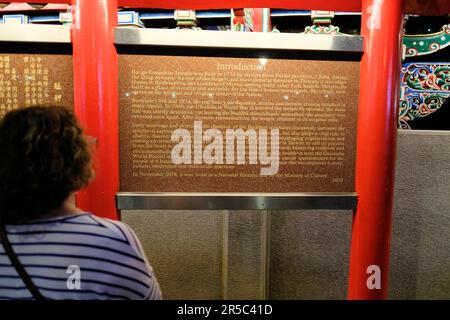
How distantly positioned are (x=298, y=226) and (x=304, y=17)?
253 centimetres

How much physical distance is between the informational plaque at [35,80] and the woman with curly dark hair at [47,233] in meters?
0.72

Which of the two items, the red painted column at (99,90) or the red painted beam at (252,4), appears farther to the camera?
the red painted beam at (252,4)

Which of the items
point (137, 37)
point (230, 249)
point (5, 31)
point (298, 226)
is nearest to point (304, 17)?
point (298, 226)

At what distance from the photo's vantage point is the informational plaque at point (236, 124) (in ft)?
5.56

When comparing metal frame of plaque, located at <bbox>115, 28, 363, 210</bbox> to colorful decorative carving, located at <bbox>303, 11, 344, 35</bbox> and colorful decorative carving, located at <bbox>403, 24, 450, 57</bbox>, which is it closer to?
colorful decorative carving, located at <bbox>303, 11, 344, 35</bbox>

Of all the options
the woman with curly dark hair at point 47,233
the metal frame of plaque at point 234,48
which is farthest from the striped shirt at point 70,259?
the metal frame of plaque at point 234,48

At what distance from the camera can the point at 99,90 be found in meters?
1.60

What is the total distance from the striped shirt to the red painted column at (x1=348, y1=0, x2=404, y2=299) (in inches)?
47.0

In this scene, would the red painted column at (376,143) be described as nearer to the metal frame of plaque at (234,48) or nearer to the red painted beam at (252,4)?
the metal frame of plaque at (234,48)

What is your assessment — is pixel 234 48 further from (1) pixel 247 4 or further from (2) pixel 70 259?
(2) pixel 70 259

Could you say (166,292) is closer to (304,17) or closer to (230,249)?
(230,249)

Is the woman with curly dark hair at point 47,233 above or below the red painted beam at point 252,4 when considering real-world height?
below

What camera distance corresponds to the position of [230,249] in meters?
3.02

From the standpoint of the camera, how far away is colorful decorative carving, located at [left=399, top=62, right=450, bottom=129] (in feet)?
13.1
